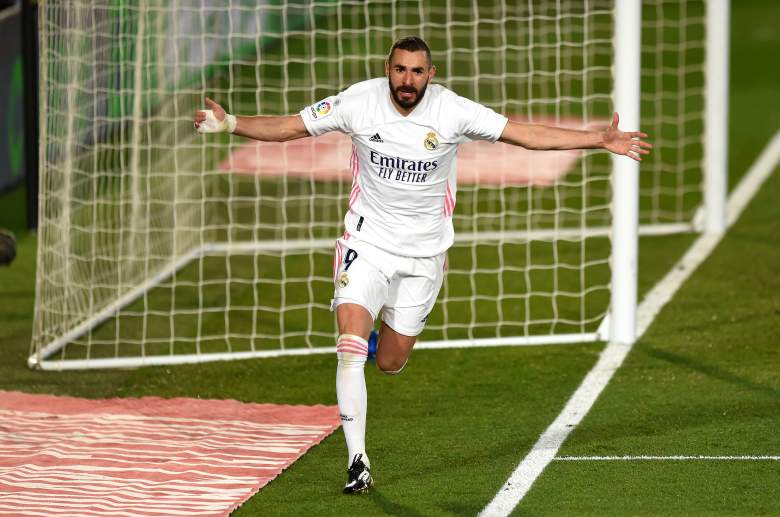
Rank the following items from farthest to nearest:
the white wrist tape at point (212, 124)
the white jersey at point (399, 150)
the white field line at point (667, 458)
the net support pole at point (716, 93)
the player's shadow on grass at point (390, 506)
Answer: the net support pole at point (716, 93)
the white field line at point (667, 458)
the white jersey at point (399, 150)
the white wrist tape at point (212, 124)
the player's shadow on grass at point (390, 506)

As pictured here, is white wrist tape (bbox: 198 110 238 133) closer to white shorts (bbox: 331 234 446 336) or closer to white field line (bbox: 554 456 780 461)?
white shorts (bbox: 331 234 446 336)

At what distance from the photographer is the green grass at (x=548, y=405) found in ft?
21.2

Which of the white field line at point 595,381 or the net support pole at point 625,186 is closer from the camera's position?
the white field line at point 595,381

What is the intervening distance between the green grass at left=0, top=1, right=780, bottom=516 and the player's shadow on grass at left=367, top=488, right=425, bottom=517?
13 millimetres

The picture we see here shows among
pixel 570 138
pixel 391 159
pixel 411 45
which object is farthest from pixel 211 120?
pixel 570 138

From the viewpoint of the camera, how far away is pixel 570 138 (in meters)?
6.86

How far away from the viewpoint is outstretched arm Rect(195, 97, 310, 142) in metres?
6.71

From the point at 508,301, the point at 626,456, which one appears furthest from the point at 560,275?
the point at 626,456

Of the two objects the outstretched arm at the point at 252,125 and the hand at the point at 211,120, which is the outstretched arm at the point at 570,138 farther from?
the hand at the point at 211,120

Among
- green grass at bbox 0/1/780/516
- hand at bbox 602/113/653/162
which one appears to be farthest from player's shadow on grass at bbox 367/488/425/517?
hand at bbox 602/113/653/162

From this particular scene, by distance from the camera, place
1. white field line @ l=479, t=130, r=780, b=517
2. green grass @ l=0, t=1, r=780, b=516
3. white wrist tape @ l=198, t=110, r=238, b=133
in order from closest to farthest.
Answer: green grass @ l=0, t=1, r=780, b=516
white field line @ l=479, t=130, r=780, b=517
white wrist tape @ l=198, t=110, r=238, b=133

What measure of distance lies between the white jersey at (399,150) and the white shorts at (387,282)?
59 mm

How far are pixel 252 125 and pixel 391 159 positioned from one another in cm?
68

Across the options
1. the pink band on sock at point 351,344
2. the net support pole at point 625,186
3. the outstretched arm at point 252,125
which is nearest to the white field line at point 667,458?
the pink band on sock at point 351,344
